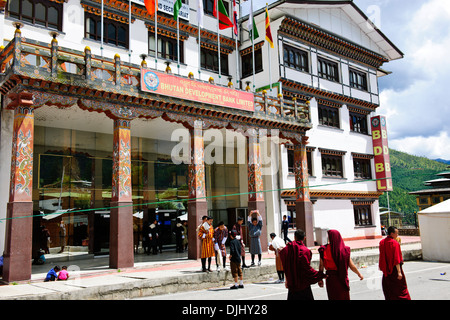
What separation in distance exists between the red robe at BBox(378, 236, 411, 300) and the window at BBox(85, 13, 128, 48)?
632 inches

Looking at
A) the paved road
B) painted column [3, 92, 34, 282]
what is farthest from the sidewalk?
painted column [3, 92, 34, 282]

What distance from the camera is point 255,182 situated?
1842 cm

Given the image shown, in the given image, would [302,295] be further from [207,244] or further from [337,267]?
[207,244]

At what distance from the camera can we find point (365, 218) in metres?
28.3

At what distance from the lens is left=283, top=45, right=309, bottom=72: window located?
24.0 m

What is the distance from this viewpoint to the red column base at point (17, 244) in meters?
11.2

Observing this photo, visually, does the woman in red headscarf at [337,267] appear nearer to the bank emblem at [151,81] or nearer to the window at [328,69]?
the bank emblem at [151,81]

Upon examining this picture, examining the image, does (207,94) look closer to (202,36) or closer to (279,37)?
(202,36)

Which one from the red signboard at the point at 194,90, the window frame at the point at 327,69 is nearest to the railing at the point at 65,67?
the red signboard at the point at 194,90

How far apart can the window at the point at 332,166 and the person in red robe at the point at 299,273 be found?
2013 cm

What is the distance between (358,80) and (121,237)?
896 inches

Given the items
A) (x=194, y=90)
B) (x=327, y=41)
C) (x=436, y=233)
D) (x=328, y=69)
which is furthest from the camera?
(x=328, y=69)

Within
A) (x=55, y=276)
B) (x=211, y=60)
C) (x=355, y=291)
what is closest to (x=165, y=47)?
(x=211, y=60)

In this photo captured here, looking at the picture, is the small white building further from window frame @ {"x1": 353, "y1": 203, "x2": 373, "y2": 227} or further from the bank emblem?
the bank emblem
